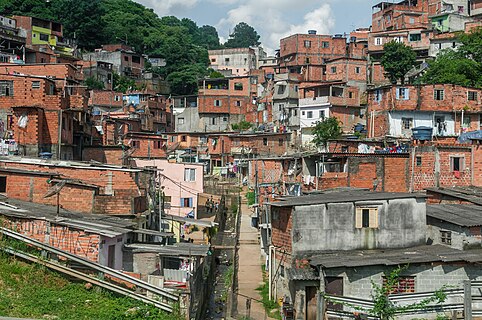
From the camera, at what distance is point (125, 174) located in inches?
1161

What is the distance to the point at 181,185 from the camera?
1721 inches

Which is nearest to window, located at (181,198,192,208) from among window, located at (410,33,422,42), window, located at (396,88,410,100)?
window, located at (396,88,410,100)

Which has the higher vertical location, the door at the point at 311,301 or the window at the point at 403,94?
the window at the point at 403,94

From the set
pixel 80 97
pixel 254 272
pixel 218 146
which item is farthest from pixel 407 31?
pixel 254 272

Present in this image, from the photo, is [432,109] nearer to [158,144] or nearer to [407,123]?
[407,123]

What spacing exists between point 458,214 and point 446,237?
138cm

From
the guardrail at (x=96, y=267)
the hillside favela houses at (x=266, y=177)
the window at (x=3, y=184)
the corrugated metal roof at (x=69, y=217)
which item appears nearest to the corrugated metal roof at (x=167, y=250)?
the hillside favela houses at (x=266, y=177)

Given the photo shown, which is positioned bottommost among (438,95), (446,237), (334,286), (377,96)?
(334,286)

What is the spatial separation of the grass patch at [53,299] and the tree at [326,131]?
34026 millimetres

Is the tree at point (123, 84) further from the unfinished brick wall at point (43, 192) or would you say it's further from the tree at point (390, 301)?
the tree at point (390, 301)

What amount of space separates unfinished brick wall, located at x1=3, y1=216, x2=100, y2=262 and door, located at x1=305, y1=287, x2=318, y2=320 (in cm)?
718

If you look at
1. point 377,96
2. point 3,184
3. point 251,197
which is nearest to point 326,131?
point 377,96

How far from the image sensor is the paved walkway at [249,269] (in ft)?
80.9

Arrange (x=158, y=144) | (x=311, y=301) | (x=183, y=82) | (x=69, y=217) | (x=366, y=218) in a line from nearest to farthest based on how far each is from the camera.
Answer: (x=311, y=301)
(x=69, y=217)
(x=366, y=218)
(x=158, y=144)
(x=183, y=82)
